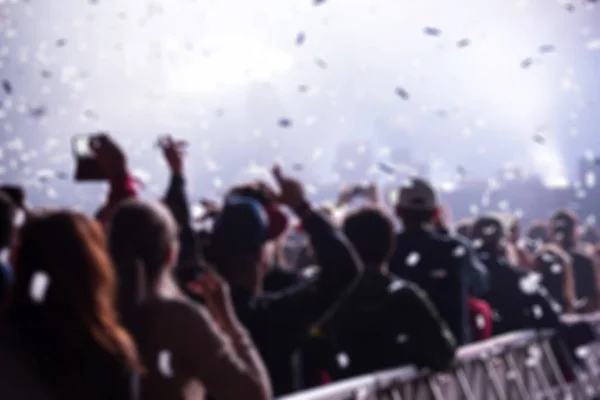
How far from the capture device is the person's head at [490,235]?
6.50 meters

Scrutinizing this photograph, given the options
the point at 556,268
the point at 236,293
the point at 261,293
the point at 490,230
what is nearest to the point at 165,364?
the point at 236,293

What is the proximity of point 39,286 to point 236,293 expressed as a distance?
127cm

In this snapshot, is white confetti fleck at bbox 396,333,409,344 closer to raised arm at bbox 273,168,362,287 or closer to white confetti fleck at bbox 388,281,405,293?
white confetti fleck at bbox 388,281,405,293

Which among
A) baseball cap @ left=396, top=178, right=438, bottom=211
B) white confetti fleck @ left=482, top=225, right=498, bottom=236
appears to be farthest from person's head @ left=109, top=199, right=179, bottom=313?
white confetti fleck @ left=482, top=225, right=498, bottom=236

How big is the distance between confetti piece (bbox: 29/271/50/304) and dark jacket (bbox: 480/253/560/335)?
432 cm

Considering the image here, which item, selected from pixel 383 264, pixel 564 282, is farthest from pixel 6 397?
pixel 564 282

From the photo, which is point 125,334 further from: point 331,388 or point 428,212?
point 428,212

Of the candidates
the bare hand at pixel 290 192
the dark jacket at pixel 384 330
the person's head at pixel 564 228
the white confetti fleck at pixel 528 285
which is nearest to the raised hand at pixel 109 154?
the bare hand at pixel 290 192

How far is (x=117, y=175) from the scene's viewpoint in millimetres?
4062

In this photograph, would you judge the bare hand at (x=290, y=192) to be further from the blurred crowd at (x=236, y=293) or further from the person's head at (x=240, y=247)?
the person's head at (x=240, y=247)

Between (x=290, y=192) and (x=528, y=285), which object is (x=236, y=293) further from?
(x=528, y=285)

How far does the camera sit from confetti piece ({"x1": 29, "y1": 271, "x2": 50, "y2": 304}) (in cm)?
268

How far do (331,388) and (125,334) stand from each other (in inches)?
62.9

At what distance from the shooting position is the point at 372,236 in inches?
175
